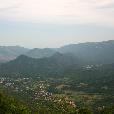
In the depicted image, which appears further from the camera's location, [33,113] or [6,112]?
[33,113]

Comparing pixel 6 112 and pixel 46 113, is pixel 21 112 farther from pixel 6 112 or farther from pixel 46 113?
pixel 46 113

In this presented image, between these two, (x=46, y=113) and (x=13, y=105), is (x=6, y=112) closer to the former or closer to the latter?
(x=13, y=105)

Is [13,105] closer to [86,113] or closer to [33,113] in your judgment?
[33,113]

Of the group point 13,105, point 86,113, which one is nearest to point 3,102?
point 13,105

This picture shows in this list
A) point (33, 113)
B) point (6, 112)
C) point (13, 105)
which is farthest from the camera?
point (33, 113)

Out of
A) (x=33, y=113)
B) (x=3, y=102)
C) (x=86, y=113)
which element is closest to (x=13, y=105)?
(x=3, y=102)

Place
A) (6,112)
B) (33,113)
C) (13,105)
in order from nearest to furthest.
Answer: (6,112) → (13,105) → (33,113)

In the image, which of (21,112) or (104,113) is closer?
(21,112)
